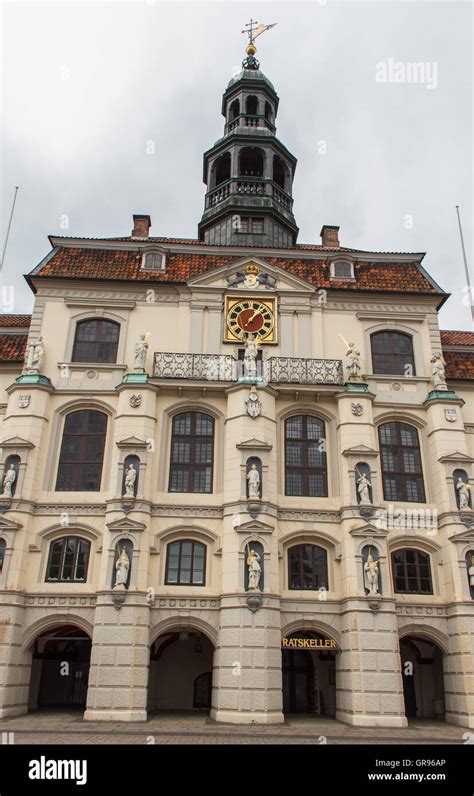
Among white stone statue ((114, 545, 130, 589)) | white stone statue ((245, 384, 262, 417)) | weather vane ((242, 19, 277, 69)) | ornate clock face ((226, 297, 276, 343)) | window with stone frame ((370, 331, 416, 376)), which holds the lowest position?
white stone statue ((114, 545, 130, 589))

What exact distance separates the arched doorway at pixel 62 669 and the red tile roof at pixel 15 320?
14.9 metres

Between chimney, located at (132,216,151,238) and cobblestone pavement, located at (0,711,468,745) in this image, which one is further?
chimney, located at (132,216,151,238)

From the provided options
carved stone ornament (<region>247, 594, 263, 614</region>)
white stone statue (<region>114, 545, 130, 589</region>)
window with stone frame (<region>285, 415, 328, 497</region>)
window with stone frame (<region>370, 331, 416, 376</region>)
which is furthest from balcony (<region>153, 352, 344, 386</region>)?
carved stone ornament (<region>247, 594, 263, 614</region>)

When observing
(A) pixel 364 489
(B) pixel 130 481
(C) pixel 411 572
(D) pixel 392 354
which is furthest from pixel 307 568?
(D) pixel 392 354

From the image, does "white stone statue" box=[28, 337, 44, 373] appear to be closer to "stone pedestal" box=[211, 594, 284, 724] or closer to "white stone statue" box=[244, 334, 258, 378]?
"white stone statue" box=[244, 334, 258, 378]

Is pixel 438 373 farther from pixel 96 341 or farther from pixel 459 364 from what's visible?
pixel 96 341

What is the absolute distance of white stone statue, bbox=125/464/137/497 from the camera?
2339 centimetres

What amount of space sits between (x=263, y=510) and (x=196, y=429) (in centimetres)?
484

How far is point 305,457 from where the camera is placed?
25.6 meters

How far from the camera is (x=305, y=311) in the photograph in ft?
93.4

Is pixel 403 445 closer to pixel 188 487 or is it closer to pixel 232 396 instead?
pixel 232 396

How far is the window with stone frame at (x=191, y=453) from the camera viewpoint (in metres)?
24.9

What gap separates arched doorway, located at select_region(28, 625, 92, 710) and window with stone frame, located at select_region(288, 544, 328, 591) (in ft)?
28.0
